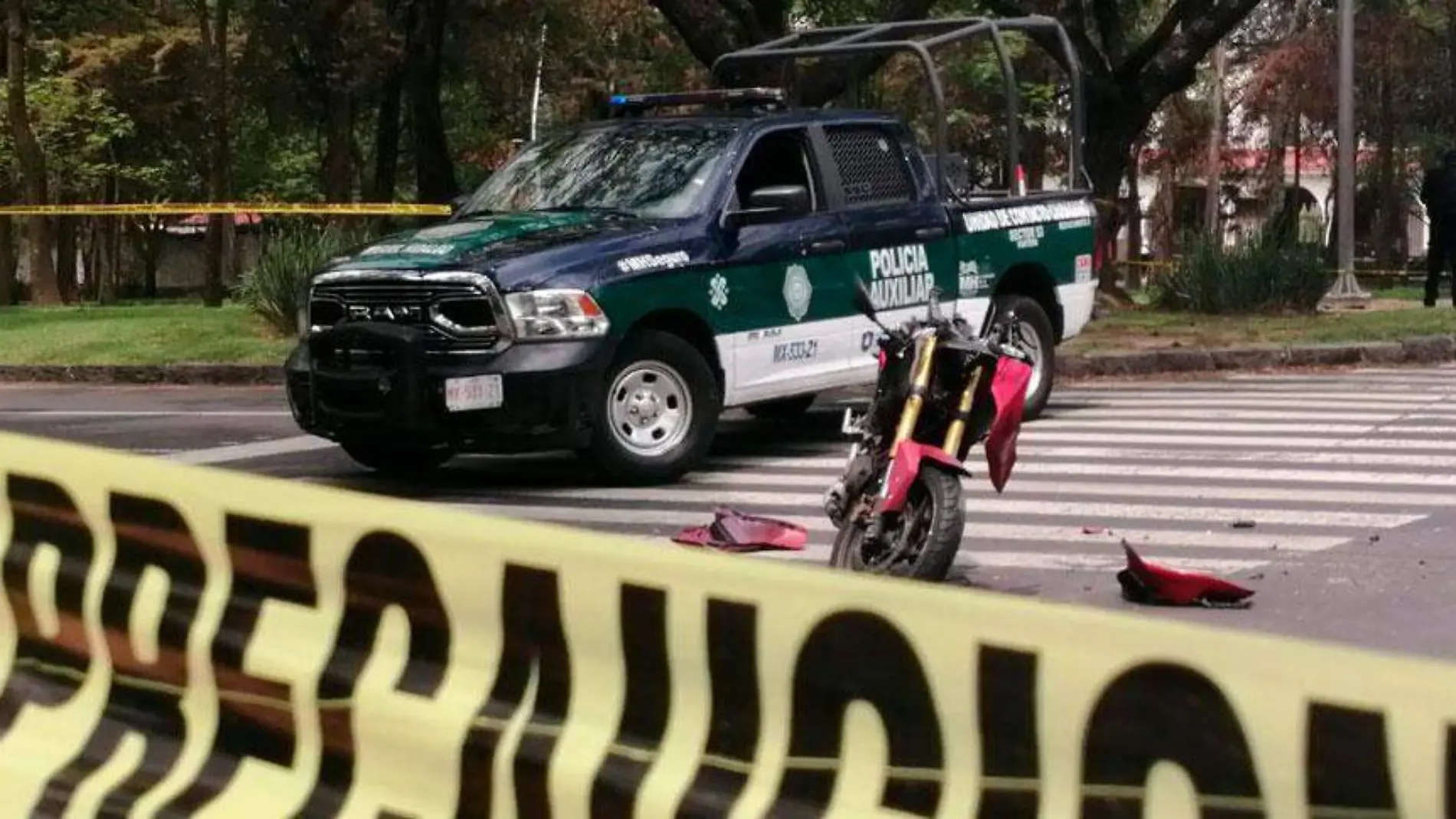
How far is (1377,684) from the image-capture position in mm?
2422

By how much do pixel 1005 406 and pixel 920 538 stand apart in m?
0.71

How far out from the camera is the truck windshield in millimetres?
10445

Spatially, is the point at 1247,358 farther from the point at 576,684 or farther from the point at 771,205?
the point at 576,684

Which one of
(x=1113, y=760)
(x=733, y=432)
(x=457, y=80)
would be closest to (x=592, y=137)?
(x=733, y=432)

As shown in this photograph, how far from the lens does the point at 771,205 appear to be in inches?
400

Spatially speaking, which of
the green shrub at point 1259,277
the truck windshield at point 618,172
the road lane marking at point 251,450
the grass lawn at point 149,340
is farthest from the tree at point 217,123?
the truck windshield at point 618,172

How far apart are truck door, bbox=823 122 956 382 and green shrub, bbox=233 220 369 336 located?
8214mm

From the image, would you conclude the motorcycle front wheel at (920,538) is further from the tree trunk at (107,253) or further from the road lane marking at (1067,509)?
the tree trunk at (107,253)

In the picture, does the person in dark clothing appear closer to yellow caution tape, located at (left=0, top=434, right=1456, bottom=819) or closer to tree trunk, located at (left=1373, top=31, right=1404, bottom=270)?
yellow caution tape, located at (left=0, top=434, right=1456, bottom=819)

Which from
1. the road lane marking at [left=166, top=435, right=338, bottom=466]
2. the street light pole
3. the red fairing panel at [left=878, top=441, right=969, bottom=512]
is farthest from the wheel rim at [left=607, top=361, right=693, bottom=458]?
the street light pole

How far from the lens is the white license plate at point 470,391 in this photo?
9.18m

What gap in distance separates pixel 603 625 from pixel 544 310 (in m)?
6.03

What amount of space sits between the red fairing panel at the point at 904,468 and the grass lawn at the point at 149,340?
422 inches

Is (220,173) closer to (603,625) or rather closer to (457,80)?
(457,80)
